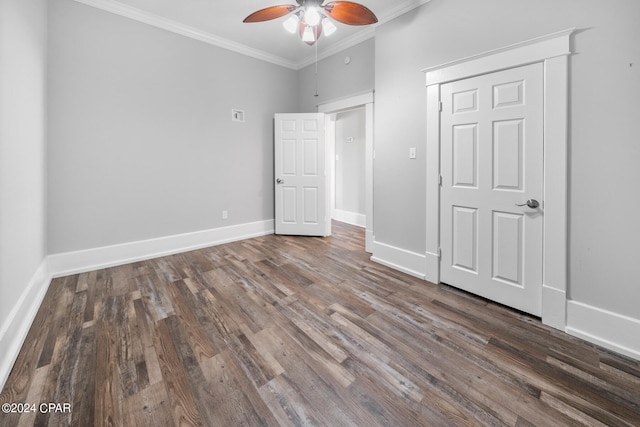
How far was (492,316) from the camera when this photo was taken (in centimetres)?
218

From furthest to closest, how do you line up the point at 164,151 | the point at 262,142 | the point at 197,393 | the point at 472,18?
the point at 262,142 < the point at 164,151 < the point at 472,18 < the point at 197,393

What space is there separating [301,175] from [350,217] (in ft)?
5.69

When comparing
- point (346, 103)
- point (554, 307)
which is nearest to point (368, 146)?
point (346, 103)

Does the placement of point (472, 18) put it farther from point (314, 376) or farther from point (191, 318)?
point (191, 318)

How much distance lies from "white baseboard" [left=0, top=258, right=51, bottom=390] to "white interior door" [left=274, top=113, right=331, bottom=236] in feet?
9.94

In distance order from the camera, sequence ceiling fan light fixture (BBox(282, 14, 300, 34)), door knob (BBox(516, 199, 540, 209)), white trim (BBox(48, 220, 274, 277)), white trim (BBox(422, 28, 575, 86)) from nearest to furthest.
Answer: white trim (BBox(422, 28, 575, 86)) → door knob (BBox(516, 199, 540, 209)) → ceiling fan light fixture (BBox(282, 14, 300, 34)) → white trim (BBox(48, 220, 274, 277))

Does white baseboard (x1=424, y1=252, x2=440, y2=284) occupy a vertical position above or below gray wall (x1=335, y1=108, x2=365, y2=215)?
below

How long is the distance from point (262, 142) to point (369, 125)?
190 centimetres

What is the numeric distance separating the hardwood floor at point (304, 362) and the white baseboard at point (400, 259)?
301mm

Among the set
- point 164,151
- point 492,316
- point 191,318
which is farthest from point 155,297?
point 492,316

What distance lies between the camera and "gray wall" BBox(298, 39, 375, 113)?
3725 millimetres

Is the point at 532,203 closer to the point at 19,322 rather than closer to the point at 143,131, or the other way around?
the point at 19,322

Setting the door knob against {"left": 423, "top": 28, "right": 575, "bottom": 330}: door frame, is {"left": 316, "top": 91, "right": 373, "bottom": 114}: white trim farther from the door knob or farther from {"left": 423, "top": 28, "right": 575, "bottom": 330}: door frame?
the door knob

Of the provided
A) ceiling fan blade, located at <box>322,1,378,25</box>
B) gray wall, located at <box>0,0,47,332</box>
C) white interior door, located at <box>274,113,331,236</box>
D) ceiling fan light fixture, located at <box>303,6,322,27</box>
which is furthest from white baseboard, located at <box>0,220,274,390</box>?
ceiling fan blade, located at <box>322,1,378,25</box>
